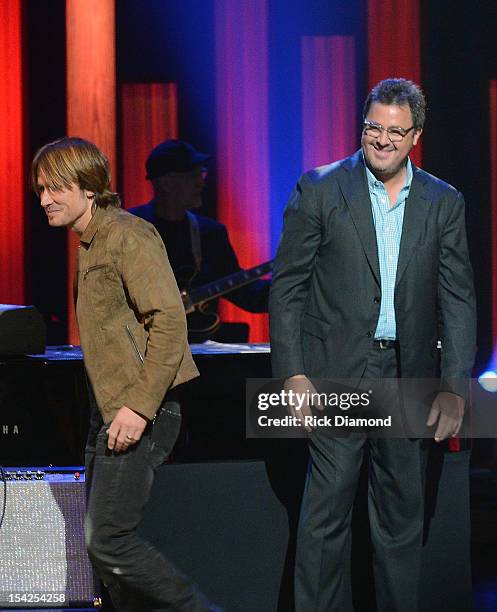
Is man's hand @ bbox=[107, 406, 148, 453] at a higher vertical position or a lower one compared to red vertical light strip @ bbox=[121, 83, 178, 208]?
lower

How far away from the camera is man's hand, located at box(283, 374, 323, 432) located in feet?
9.86

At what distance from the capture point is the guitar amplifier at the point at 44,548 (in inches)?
134

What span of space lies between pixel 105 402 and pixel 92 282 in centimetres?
30

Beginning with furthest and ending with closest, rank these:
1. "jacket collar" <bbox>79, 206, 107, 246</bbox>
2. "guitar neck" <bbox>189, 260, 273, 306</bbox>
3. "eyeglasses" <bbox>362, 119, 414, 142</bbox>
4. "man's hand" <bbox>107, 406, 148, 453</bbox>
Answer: "guitar neck" <bbox>189, 260, 273, 306</bbox>
"eyeglasses" <bbox>362, 119, 414, 142</bbox>
"jacket collar" <bbox>79, 206, 107, 246</bbox>
"man's hand" <bbox>107, 406, 148, 453</bbox>

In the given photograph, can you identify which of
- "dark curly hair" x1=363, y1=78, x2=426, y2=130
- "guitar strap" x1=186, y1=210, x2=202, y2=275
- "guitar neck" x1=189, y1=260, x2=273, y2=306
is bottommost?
"guitar neck" x1=189, y1=260, x2=273, y2=306

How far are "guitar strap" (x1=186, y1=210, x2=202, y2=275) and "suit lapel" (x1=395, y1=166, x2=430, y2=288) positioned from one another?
87.1 inches

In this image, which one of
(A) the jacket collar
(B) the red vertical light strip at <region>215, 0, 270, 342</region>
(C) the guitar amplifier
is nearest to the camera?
(A) the jacket collar

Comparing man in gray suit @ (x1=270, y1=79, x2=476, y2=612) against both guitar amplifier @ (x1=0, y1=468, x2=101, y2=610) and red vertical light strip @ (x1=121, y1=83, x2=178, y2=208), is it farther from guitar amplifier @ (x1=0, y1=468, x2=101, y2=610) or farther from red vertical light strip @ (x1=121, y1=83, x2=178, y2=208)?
red vertical light strip @ (x1=121, y1=83, x2=178, y2=208)

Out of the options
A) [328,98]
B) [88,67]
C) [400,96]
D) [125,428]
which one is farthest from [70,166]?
[328,98]

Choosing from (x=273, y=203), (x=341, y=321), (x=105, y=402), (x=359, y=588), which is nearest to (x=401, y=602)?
(x=359, y=588)

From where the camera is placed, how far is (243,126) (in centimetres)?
529

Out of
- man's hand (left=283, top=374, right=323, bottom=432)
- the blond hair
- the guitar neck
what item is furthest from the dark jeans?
the guitar neck

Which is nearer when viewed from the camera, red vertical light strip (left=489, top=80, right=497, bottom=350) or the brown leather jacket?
the brown leather jacket

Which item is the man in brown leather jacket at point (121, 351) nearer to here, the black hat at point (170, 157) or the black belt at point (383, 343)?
the black belt at point (383, 343)
